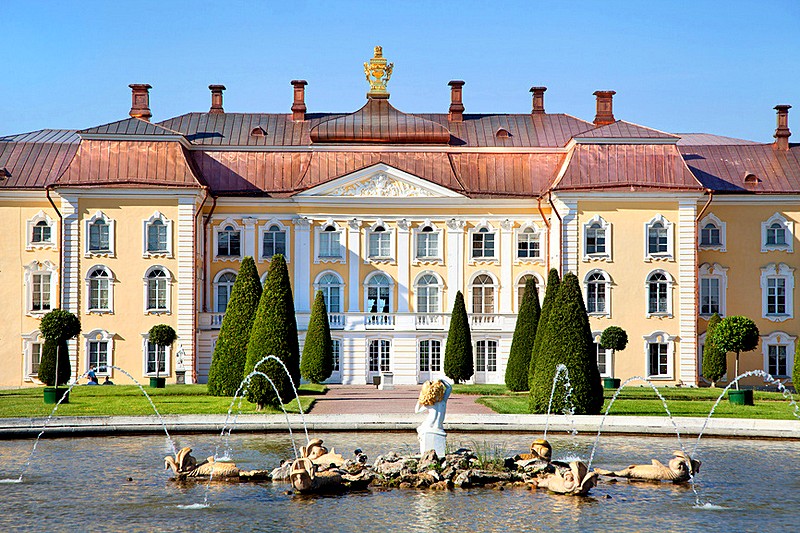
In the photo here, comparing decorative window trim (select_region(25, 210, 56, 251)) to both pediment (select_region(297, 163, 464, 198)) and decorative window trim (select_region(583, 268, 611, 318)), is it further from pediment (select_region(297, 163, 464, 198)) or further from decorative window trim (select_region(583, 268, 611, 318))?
decorative window trim (select_region(583, 268, 611, 318))

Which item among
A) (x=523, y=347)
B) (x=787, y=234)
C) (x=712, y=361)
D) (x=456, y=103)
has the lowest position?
(x=712, y=361)

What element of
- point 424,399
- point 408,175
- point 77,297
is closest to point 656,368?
point 408,175

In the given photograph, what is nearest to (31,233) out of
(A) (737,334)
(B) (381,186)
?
(B) (381,186)

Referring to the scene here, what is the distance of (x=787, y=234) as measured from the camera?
1849 inches

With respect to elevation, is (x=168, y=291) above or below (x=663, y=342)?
above

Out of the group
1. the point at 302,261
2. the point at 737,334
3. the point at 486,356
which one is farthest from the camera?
the point at 302,261

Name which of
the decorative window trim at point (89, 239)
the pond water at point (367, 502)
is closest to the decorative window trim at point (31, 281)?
the decorative window trim at point (89, 239)

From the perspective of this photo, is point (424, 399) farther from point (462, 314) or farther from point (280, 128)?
point (280, 128)

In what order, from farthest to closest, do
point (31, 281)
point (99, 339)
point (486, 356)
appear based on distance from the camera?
point (31, 281) → point (486, 356) → point (99, 339)

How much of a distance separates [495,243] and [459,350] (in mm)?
6795

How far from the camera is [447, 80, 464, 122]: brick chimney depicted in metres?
51.2

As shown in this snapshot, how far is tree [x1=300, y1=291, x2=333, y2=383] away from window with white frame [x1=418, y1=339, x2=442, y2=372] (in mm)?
4857

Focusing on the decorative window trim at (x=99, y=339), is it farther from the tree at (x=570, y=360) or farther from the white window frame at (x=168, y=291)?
the tree at (x=570, y=360)

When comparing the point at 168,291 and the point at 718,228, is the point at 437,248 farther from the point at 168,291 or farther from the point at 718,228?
the point at 718,228
